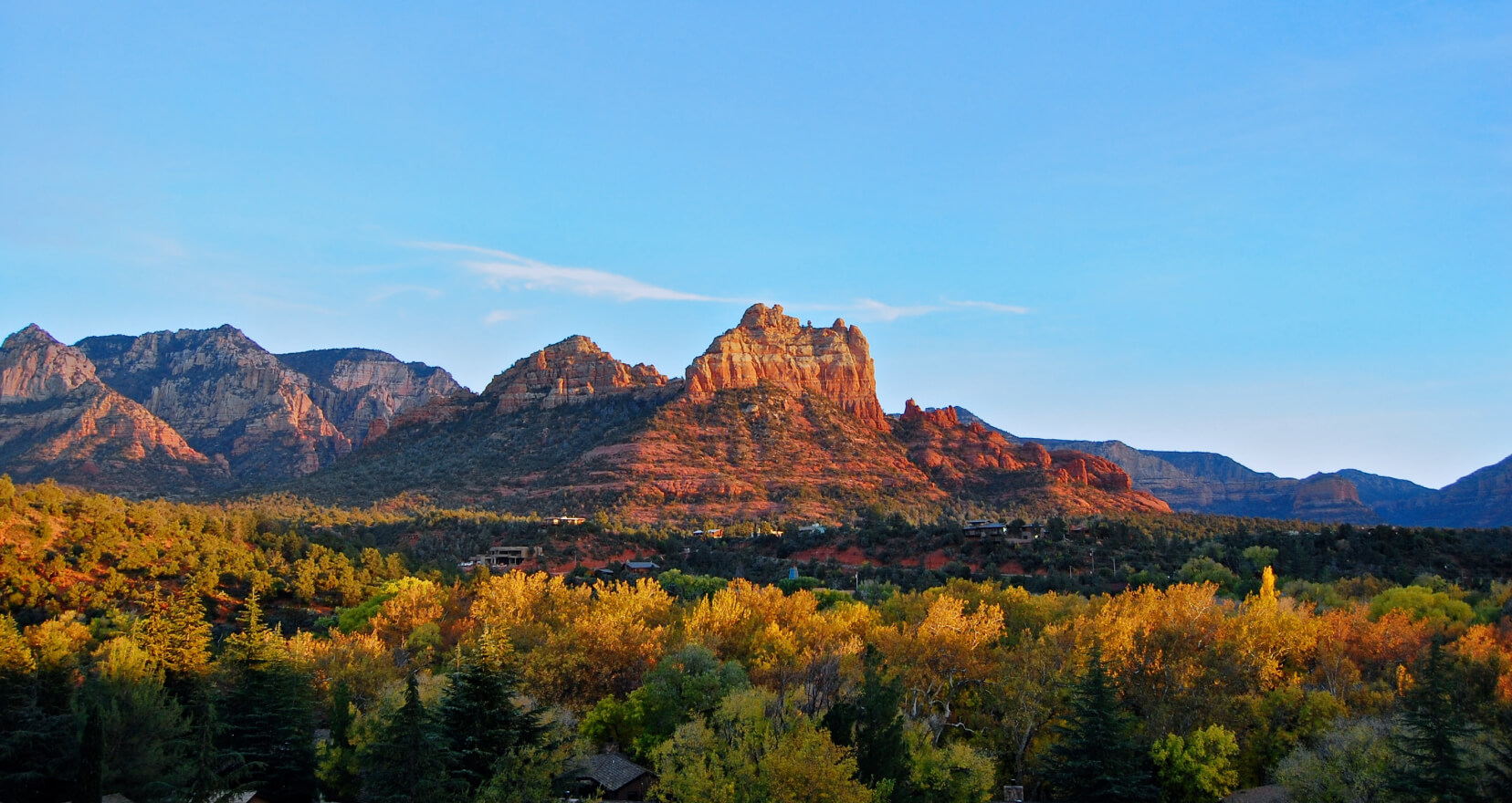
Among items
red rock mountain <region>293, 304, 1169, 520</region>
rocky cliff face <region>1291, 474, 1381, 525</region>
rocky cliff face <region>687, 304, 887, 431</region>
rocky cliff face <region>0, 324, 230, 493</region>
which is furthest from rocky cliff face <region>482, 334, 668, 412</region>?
rocky cliff face <region>1291, 474, 1381, 525</region>

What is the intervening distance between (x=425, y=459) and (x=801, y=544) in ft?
167

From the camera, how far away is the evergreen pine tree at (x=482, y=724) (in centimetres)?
2611

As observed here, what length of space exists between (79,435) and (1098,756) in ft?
390

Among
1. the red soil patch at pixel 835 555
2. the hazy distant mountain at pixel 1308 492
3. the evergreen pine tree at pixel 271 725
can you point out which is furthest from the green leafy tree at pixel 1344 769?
the hazy distant mountain at pixel 1308 492

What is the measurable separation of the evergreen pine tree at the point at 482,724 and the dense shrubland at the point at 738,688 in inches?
2.7

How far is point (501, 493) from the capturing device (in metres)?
93.3

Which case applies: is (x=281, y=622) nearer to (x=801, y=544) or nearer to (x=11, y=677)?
(x=11, y=677)

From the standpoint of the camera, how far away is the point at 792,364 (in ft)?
397

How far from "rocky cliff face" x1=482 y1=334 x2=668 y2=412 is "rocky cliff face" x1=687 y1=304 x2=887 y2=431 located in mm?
7351

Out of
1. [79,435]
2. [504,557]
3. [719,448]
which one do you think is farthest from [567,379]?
[504,557]

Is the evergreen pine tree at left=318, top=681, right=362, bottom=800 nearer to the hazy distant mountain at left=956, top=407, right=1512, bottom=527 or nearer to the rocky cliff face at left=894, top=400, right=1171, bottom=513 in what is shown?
the rocky cliff face at left=894, top=400, right=1171, bottom=513

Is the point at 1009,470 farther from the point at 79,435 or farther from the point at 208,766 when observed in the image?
the point at 79,435

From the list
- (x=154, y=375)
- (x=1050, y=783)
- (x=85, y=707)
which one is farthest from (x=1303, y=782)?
(x=154, y=375)

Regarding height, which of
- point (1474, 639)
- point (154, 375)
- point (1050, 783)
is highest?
point (154, 375)
